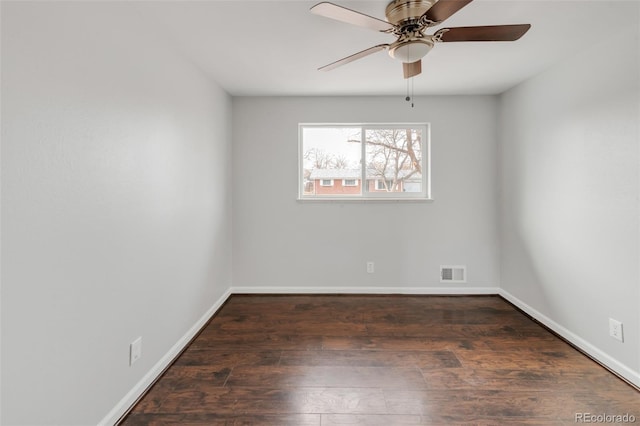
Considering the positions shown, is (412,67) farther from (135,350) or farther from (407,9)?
(135,350)

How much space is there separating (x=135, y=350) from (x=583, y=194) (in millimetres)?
3361

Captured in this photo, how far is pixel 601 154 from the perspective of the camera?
218cm

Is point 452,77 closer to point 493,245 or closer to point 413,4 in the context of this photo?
point 413,4

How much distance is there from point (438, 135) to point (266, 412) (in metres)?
3.25

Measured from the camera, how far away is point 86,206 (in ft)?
4.59

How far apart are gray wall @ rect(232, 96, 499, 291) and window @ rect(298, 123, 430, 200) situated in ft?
0.38

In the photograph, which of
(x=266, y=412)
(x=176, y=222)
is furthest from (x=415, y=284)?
(x=176, y=222)

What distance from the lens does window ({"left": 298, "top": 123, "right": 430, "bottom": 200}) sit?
3.62 metres

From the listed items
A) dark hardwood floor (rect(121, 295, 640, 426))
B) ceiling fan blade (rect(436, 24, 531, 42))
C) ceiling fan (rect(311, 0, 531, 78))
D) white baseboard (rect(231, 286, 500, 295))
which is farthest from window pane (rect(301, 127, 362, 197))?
ceiling fan blade (rect(436, 24, 531, 42))

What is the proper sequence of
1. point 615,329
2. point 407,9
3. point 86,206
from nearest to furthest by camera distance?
point 86,206
point 407,9
point 615,329

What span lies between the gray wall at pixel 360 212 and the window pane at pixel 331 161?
155 mm

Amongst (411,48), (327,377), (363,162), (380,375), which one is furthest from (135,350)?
(363,162)

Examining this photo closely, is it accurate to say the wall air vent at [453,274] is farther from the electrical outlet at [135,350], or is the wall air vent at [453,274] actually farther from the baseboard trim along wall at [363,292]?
the electrical outlet at [135,350]

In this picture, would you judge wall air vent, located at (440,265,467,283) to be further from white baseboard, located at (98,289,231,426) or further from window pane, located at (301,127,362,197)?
white baseboard, located at (98,289,231,426)
